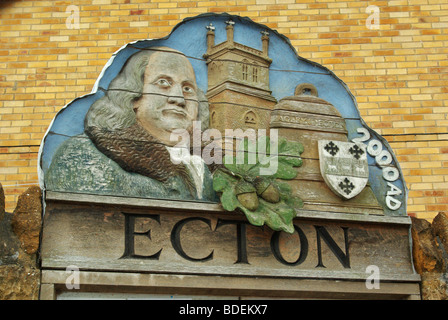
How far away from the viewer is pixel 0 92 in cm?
824

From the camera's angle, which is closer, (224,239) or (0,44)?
(224,239)

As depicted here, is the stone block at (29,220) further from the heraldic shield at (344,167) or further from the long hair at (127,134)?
the heraldic shield at (344,167)

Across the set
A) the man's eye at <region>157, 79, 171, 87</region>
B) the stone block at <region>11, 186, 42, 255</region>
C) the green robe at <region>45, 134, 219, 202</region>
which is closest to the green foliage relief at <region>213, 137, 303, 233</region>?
the green robe at <region>45, 134, 219, 202</region>

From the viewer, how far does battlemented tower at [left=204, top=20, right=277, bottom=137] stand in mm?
7062

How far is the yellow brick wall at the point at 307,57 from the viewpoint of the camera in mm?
8133

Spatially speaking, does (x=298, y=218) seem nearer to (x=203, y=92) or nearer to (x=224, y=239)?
(x=224, y=239)

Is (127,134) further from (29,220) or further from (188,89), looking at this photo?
(29,220)

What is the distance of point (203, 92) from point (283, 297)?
1947 mm

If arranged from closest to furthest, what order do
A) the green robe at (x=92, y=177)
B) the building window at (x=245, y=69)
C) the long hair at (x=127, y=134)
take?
the green robe at (x=92, y=177) < the long hair at (x=127, y=134) < the building window at (x=245, y=69)

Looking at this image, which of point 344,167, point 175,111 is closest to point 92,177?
point 175,111

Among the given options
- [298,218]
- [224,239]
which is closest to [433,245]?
[298,218]

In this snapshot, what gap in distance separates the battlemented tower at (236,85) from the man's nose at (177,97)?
11.7 inches

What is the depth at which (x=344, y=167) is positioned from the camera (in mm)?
7051

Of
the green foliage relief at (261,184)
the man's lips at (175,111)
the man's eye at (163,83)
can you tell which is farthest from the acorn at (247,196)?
the man's eye at (163,83)
